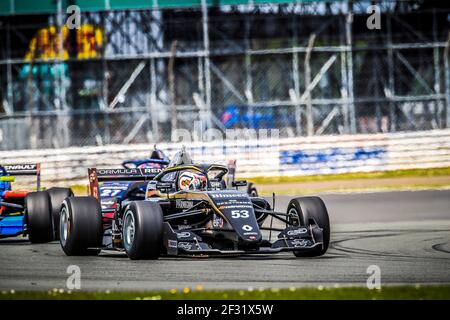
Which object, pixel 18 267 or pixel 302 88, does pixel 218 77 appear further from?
pixel 18 267

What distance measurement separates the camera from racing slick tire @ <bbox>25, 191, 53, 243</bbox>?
14.1 meters

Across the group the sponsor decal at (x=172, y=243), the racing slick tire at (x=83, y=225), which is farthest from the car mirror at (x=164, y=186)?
the sponsor decal at (x=172, y=243)

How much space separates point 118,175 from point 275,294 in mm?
6168

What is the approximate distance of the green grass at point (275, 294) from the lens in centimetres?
840

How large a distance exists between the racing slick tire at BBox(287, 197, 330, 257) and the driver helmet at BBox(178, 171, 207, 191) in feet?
4.08

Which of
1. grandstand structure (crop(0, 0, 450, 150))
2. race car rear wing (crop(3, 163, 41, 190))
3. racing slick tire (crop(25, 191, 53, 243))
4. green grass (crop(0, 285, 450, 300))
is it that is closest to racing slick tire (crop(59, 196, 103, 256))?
racing slick tire (crop(25, 191, 53, 243))

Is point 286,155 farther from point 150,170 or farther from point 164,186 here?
point 164,186

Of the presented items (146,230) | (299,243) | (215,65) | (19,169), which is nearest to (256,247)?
(299,243)

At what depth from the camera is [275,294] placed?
339 inches

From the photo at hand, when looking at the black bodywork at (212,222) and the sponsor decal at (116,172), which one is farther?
the sponsor decal at (116,172)

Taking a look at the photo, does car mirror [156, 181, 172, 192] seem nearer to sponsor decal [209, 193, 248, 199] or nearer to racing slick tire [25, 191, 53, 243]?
sponsor decal [209, 193, 248, 199]

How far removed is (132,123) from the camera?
1188 inches

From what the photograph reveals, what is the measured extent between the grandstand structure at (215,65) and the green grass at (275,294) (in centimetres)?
2066

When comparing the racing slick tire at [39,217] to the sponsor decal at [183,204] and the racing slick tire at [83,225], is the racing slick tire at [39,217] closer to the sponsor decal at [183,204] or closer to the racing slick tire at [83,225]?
the racing slick tire at [83,225]
